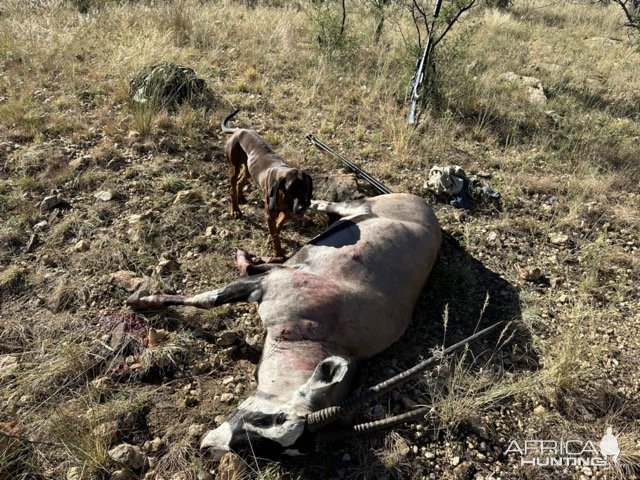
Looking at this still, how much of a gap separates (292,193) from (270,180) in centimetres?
36

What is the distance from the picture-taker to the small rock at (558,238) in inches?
219

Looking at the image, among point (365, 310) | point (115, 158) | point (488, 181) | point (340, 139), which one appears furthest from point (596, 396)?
point (115, 158)

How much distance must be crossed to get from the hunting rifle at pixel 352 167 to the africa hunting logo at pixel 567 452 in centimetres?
334

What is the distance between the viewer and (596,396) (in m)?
3.87

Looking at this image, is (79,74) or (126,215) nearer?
(126,215)

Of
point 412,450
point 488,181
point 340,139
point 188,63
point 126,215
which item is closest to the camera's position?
point 412,450

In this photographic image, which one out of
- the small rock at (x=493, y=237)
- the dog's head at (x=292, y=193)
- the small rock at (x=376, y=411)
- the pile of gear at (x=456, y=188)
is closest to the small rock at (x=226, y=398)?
the small rock at (x=376, y=411)

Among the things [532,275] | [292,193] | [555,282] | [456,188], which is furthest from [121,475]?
[456,188]

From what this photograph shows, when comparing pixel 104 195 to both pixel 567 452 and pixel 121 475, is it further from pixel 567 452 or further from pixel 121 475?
pixel 567 452

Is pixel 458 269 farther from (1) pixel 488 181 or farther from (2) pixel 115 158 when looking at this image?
(2) pixel 115 158

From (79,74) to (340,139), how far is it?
4666 mm

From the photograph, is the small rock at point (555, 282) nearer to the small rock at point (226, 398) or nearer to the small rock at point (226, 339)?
the small rock at point (226, 339)

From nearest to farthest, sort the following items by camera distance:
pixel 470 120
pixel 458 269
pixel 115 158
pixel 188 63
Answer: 1. pixel 458 269
2. pixel 115 158
3. pixel 470 120
4. pixel 188 63

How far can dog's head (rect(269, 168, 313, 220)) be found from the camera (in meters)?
4.52
